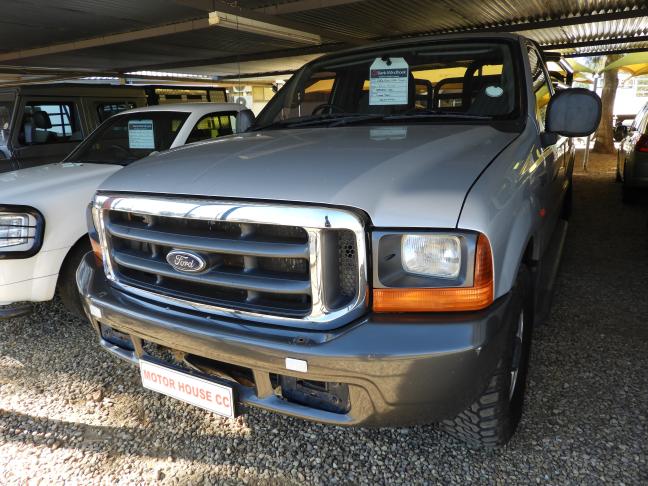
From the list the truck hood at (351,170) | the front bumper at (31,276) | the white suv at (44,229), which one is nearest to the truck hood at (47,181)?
the white suv at (44,229)

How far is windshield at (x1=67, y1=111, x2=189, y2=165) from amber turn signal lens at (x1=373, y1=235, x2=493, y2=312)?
335cm

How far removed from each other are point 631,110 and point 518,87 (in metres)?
29.3

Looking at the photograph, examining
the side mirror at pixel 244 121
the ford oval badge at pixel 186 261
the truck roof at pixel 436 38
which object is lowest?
the ford oval badge at pixel 186 261

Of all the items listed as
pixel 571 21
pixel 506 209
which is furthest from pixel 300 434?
pixel 571 21

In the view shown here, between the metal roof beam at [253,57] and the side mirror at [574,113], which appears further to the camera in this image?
the metal roof beam at [253,57]

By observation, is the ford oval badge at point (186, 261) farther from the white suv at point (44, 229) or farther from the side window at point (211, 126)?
the side window at point (211, 126)

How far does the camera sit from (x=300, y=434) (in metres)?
2.39

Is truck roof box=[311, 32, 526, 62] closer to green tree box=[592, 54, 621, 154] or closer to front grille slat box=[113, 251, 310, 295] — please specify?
front grille slat box=[113, 251, 310, 295]

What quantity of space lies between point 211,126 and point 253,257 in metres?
3.34

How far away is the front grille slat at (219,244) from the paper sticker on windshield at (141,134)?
2560mm

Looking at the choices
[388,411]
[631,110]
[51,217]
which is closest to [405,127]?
[388,411]

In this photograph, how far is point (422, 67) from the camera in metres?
2.93

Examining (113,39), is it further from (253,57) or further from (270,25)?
(270,25)

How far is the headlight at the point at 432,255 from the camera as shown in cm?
159
